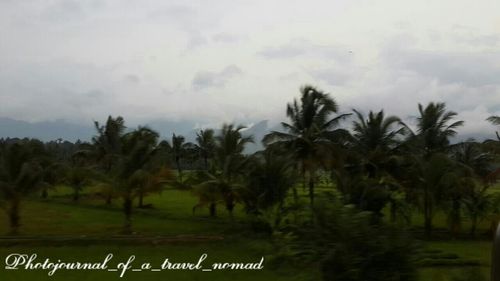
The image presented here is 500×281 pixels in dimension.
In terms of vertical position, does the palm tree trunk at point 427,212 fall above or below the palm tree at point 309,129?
below

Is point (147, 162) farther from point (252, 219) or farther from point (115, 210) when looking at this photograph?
point (115, 210)

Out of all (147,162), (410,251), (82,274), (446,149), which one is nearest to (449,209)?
(446,149)

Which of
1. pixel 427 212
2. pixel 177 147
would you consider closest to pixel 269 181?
pixel 427 212

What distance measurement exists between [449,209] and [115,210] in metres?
17.8

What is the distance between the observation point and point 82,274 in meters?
15.2

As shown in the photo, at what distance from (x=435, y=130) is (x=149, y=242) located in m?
15.7

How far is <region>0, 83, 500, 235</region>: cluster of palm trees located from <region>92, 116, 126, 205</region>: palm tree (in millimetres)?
84

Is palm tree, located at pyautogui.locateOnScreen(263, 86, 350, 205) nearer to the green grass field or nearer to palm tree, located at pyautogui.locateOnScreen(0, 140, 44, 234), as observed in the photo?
the green grass field

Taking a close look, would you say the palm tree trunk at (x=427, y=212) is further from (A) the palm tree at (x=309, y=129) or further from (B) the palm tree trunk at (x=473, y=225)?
(A) the palm tree at (x=309, y=129)

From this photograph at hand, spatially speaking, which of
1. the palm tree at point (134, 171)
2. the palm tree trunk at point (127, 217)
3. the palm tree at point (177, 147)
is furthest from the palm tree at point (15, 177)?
the palm tree at point (177, 147)

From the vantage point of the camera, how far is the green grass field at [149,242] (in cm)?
1538

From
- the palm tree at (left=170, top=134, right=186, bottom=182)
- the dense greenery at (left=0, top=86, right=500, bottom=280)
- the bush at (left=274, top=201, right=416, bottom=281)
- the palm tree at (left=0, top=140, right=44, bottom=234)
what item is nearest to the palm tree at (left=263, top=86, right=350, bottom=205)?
the dense greenery at (left=0, top=86, right=500, bottom=280)

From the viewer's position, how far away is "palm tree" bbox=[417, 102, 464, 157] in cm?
2714

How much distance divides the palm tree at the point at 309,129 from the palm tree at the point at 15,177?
10.7 metres
